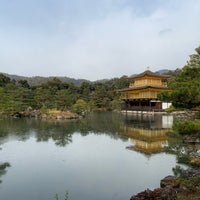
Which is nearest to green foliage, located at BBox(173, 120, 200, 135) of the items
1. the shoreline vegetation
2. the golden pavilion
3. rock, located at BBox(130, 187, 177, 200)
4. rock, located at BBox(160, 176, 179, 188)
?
the shoreline vegetation

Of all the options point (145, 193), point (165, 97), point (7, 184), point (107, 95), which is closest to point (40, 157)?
point (7, 184)

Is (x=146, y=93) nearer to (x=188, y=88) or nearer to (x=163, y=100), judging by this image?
(x=163, y=100)

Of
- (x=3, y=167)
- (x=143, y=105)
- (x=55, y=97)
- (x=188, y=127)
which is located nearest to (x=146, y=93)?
(x=143, y=105)

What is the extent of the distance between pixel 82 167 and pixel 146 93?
23806mm

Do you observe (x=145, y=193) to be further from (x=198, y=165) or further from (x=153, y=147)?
(x=153, y=147)

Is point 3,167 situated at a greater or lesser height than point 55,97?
lesser

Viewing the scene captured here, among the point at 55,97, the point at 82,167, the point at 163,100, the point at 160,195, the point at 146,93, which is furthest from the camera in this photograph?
the point at 55,97

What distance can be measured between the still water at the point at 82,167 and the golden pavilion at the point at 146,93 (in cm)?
1754

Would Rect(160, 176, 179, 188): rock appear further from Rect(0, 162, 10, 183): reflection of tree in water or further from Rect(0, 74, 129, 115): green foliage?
Rect(0, 74, 129, 115): green foliage

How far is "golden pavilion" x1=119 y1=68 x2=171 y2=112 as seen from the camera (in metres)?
30.1

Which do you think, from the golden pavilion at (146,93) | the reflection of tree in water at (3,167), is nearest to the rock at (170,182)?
the reflection of tree in water at (3,167)

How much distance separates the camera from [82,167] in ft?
26.1

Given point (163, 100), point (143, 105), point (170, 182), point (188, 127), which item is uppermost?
point (143, 105)

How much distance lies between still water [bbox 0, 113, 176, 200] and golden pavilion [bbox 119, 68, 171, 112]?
17541mm
